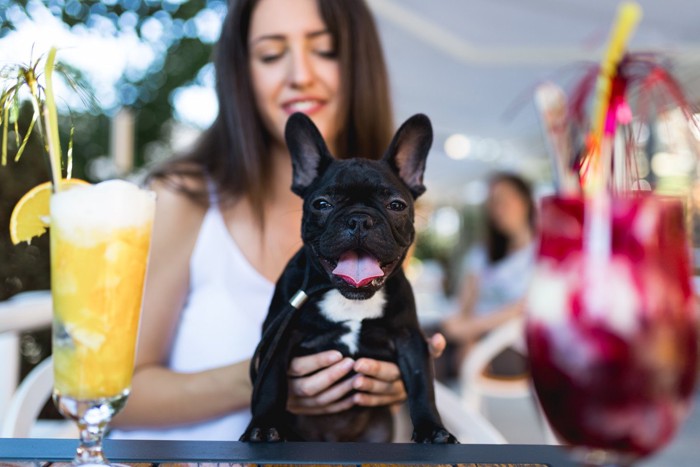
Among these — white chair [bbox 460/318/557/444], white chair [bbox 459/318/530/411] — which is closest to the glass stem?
white chair [bbox 460/318/557/444]

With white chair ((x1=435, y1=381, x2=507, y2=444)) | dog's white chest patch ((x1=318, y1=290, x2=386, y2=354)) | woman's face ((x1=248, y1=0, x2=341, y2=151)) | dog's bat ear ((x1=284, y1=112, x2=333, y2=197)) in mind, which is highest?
woman's face ((x1=248, y1=0, x2=341, y2=151))

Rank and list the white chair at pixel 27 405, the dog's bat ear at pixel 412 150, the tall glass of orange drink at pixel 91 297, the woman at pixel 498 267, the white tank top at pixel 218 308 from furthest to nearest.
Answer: the woman at pixel 498 267 → the white tank top at pixel 218 308 → the white chair at pixel 27 405 → the dog's bat ear at pixel 412 150 → the tall glass of orange drink at pixel 91 297

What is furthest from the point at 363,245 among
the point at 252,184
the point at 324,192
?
the point at 252,184

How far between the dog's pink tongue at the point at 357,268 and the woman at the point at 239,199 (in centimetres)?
52

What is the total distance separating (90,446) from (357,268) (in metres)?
0.36

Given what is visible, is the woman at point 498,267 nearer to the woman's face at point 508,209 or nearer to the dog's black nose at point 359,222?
the woman's face at point 508,209

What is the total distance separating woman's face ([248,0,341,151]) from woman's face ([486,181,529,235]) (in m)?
2.60

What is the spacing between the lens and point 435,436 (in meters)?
0.84

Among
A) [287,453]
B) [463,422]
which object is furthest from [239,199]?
[287,453]

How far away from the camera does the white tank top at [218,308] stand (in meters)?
1.46

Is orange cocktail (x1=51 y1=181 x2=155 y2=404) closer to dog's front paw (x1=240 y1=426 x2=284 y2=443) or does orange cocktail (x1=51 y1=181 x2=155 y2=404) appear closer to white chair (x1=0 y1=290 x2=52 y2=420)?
dog's front paw (x1=240 y1=426 x2=284 y2=443)

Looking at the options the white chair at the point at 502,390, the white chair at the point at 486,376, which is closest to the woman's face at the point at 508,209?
the white chair at the point at 502,390

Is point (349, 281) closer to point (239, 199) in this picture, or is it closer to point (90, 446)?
point (90, 446)

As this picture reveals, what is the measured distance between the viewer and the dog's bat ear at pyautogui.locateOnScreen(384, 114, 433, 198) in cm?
92
